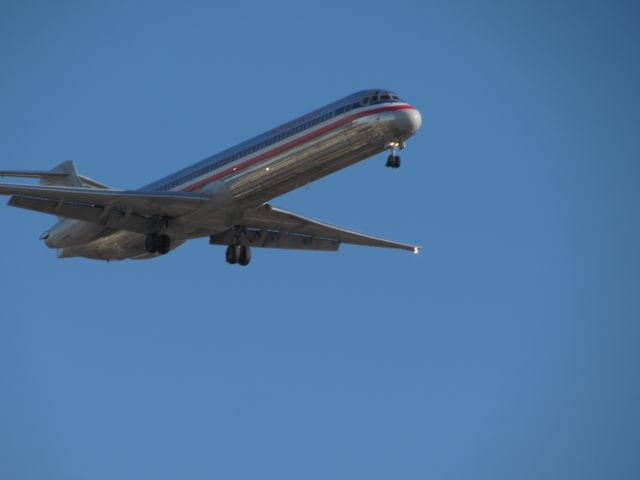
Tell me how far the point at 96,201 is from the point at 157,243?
3.03 metres

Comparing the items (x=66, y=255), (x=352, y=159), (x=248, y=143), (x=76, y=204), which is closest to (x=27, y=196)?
(x=76, y=204)

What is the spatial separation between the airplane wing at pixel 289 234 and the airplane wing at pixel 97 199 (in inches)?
131

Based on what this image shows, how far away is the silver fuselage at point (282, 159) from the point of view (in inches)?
1766

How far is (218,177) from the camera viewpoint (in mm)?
47406

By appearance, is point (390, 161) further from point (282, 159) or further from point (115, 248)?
point (115, 248)

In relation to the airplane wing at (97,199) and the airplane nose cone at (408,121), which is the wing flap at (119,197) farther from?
the airplane nose cone at (408,121)

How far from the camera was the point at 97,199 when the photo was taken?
4803 centimetres

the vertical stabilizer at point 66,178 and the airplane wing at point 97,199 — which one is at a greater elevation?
the vertical stabilizer at point 66,178

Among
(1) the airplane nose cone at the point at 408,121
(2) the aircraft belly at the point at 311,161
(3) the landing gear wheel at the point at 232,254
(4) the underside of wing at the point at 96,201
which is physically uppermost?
→ (1) the airplane nose cone at the point at 408,121

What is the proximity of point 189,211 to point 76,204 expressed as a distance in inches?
184

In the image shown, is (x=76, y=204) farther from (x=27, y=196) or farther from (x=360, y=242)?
(x=360, y=242)

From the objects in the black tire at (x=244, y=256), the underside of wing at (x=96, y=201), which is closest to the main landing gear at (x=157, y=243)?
the underside of wing at (x=96, y=201)

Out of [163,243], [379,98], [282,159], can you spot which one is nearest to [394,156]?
[379,98]

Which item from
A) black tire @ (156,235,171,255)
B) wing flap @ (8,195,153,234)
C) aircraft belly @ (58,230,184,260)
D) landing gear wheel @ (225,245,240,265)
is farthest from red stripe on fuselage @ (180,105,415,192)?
landing gear wheel @ (225,245,240,265)
